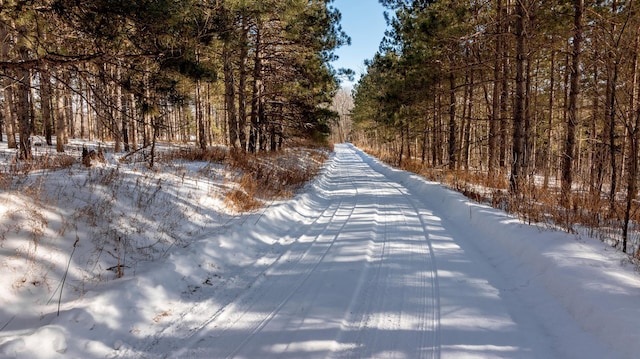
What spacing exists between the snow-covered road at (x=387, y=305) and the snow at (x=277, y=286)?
2cm

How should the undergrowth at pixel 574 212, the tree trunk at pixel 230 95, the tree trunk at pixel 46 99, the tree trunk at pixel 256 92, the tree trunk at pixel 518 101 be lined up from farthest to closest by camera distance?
the tree trunk at pixel 256 92
the tree trunk at pixel 230 95
the tree trunk at pixel 518 101
the undergrowth at pixel 574 212
the tree trunk at pixel 46 99

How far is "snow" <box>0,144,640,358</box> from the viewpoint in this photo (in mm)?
2965

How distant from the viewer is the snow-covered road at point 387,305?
9.70 ft

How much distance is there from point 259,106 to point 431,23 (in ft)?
28.2

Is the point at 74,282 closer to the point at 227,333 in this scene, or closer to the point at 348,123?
the point at 227,333

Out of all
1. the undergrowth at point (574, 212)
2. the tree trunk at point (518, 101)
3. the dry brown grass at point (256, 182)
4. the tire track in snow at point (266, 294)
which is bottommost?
the tire track in snow at point (266, 294)

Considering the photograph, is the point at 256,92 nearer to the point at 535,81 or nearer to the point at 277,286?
the point at 277,286

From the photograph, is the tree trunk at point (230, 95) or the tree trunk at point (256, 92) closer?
the tree trunk at point (230, 95)

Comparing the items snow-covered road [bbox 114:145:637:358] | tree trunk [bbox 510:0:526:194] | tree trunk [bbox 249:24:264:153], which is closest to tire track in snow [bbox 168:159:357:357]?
snow-covered road [bbox 114:145:637:358]

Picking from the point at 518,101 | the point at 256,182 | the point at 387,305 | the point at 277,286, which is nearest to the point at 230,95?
the point at 256,182

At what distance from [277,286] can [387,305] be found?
1447 millimetres

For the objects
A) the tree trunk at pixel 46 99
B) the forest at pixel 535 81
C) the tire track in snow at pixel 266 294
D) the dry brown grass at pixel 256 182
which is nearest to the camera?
the tire track in snow at pixel 266 294

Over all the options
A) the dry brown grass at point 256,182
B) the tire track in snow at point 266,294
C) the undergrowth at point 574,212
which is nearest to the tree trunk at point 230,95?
the dry brown grass at point 256,182

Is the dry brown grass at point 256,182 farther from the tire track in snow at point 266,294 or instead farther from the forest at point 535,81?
the forest at point 535,81
